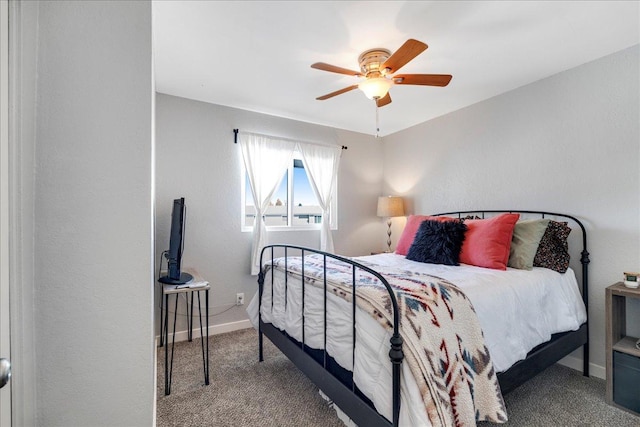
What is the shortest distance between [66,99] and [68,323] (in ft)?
2.44

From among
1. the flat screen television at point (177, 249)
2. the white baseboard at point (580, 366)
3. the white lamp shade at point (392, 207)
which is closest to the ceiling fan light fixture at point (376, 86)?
the flat screen television at point (177, 249)

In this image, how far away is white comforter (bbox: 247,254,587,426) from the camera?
1.27 meters

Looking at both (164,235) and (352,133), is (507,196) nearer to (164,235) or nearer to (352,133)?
(352,133)

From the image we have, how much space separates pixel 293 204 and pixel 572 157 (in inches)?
110

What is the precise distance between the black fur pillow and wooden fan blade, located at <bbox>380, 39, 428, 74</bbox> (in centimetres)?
136

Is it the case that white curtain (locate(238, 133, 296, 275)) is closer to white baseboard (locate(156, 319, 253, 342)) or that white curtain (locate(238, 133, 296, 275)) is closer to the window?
the window

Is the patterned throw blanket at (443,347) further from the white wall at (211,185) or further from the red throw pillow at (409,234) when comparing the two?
the white wall at (211,185)

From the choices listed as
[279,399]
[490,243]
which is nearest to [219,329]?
[279,399]

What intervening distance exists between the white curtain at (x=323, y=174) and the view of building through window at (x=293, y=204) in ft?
0.39

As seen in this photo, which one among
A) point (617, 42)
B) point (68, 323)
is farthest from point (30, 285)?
point (617, 42)

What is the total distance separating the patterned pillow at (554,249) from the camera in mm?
2193

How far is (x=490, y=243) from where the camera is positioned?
7.36ft

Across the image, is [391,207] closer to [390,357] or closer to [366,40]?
[366,40]

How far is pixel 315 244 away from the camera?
3801 mm
